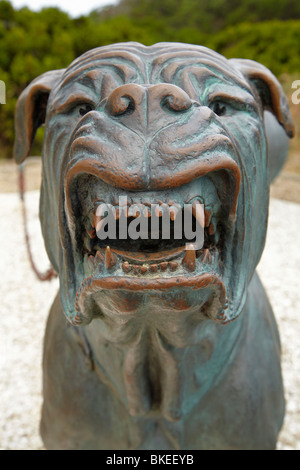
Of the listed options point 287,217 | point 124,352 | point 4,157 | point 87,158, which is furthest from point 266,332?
point 4,157

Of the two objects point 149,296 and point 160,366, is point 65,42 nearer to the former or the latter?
point 160,366

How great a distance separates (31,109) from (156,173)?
0.57m

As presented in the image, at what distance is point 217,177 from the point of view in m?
0.87

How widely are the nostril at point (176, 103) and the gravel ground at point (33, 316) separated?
1.73 metres

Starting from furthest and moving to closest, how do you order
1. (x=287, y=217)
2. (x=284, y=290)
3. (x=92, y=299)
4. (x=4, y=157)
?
1. (x=4, y=157)
2. (x=287, y=217)
3. (x=284, y=290)
4. (x=92, y=299)

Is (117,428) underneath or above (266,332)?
underneath

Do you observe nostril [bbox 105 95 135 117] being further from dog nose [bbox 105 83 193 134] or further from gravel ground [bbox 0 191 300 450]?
gravel ground [bbox 0 191 300 450]

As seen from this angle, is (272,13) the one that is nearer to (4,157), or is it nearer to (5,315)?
(4,157)

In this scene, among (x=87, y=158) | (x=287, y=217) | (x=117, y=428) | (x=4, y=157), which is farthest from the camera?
(x=4, y=157)

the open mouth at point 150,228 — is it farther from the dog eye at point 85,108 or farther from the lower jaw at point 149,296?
the dog eye at point 85,108

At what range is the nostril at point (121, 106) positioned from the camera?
82cm

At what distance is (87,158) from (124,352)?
533mm
